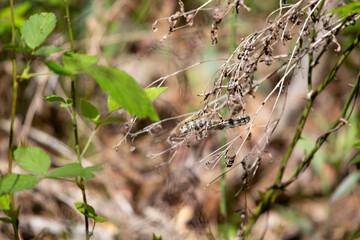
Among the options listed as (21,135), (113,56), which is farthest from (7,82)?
(113,56)

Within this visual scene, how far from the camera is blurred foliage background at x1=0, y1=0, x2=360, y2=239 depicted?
204cm

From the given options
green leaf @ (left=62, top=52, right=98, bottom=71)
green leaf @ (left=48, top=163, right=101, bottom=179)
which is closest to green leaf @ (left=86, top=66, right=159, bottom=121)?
green leaf @ (left=62, top=52, right=98, bottom=71)

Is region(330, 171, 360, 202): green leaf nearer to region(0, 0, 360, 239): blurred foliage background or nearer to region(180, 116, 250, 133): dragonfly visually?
region(0, 0, 360, 239): blurred foliage background

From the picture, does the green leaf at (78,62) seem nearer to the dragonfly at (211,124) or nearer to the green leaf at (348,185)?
the dragonfly at (211,124)

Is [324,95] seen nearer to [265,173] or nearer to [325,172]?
[325,172]

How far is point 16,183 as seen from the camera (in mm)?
956

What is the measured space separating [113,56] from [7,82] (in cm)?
82

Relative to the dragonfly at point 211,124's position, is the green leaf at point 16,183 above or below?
below

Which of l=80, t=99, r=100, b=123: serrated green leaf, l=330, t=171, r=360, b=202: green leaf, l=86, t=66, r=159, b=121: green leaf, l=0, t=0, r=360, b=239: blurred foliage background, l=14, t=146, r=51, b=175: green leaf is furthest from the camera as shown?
l=330, t=171, r=360, b=202: green leaf

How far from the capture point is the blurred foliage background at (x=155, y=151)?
2041 millimetres

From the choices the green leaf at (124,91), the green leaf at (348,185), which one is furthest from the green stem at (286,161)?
the green leaf at (348,185)

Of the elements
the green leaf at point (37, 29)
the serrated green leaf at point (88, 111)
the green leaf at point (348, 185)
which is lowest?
the green leaf at point (348, 185)

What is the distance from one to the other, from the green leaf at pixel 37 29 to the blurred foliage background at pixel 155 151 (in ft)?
2.42

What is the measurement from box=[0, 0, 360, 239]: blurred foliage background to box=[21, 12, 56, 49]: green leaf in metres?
0.74
